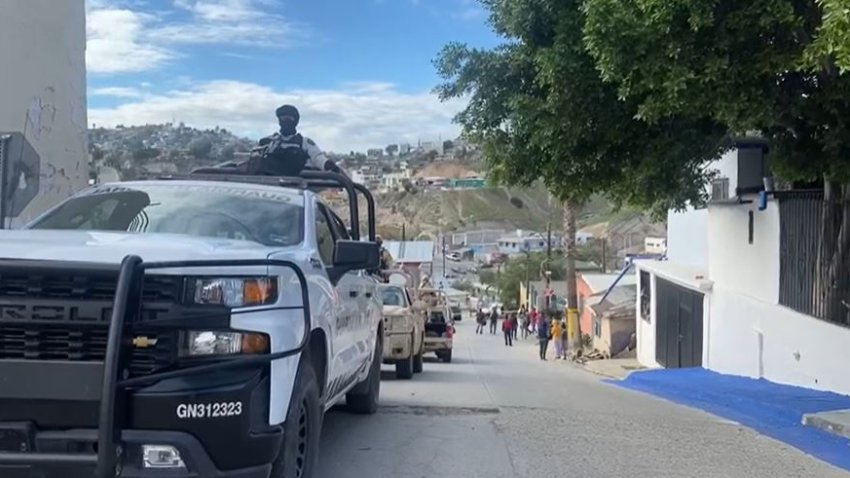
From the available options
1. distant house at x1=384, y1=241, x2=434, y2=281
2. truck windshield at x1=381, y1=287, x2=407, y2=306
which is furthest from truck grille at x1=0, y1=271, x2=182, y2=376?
distant house at x1=384, y1=241, x2=434, y2=281

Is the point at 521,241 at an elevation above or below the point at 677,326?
above

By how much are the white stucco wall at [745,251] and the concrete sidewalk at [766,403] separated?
6.05ft

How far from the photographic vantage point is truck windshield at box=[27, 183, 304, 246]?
6.46m

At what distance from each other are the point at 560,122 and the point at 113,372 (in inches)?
354

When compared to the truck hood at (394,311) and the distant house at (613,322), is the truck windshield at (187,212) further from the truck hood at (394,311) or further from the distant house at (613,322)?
the distant house at (613,322)

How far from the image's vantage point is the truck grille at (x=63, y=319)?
4574mm

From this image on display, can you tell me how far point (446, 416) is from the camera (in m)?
10.2

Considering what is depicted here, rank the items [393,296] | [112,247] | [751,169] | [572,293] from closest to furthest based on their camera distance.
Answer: [112,247]
[751,169]
[393,296]
[572,293]

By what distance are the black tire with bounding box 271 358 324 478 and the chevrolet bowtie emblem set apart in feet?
2.81

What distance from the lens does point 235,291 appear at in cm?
483

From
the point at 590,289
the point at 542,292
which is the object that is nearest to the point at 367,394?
the point at 590,289

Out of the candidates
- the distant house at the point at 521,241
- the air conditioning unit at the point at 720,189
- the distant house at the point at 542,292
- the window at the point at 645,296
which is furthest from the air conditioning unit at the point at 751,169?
the distant house at the point at 521,241

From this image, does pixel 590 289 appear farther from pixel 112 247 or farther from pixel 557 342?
pixel 112 247

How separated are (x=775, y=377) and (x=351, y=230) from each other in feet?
35.0
